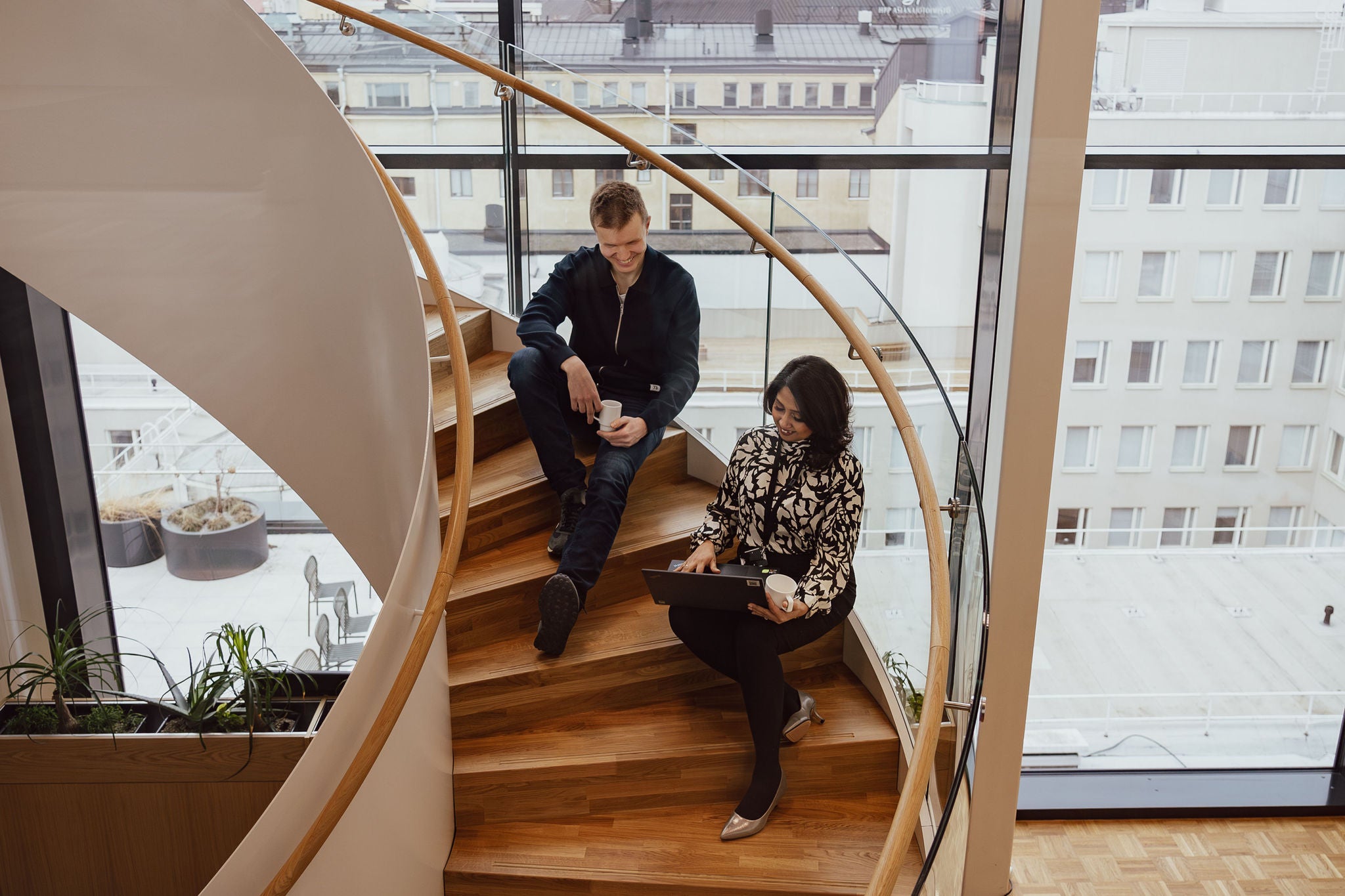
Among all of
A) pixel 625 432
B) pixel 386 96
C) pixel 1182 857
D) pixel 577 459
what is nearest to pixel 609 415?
pixel 625 432

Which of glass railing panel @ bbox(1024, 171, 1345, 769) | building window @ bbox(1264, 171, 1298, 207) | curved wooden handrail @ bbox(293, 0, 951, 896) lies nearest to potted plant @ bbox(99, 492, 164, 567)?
curved wooden handrail @ bbox(293, 0, 951, 896)

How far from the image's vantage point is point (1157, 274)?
3.68 metres

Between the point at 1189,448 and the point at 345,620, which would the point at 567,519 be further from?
the point at 1189,448

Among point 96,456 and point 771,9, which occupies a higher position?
point 771,9

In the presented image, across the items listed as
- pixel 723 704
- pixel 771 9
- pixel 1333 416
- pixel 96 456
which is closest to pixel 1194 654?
pixel 1333 416

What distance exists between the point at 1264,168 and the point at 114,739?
439cm

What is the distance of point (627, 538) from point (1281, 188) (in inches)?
102

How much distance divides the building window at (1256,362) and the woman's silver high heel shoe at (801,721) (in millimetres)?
2145

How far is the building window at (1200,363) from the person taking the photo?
3.76 metres

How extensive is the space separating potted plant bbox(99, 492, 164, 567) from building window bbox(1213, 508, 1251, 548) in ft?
13.8

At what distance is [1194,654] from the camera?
404 centimetres

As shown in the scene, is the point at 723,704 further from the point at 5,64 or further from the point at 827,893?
the point at 5,64

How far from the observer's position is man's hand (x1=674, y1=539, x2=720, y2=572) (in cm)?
279

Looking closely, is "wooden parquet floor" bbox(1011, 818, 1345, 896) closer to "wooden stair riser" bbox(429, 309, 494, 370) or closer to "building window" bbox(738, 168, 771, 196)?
"building window" bbox(738, 168, 771, 196)
